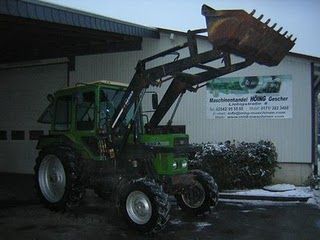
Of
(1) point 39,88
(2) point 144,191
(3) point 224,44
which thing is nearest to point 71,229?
(2) point 144,191

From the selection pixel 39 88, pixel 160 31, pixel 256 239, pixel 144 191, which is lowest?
pixel 256 239

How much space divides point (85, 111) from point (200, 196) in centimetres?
290

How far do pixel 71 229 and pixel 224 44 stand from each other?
4.18 m

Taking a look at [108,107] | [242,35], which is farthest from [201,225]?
[242,35]

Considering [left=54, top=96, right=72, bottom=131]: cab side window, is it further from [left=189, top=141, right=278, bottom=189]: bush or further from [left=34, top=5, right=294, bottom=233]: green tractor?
[left=189, top=141, right=278, bottom=189]: bush

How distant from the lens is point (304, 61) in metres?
14.5

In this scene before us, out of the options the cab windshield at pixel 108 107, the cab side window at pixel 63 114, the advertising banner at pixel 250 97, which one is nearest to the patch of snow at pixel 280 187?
the advertising banner at pixel 250 97

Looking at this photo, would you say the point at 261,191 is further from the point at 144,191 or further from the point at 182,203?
the point at 144,191

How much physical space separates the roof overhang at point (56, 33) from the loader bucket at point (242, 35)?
14.9 ft

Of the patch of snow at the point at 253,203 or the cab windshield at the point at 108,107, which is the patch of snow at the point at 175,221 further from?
the patch of snow at the point at 253,203

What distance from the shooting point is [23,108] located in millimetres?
19516

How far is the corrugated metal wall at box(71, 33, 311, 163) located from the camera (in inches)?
568

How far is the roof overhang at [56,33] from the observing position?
11.8m

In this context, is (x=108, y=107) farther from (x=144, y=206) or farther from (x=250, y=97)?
(x=250, y=97)
